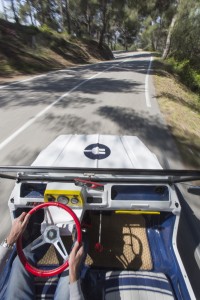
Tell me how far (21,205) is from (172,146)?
5.38m

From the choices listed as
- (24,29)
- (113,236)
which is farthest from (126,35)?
(113,236)

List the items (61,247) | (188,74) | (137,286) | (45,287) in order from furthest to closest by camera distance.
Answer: (188,74) < (137,286) < (45,287) < (61,247)

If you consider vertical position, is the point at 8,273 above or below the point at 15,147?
above

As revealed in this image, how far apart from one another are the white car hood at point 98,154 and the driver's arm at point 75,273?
5.02 feet

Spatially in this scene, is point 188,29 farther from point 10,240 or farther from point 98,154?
point 10,240

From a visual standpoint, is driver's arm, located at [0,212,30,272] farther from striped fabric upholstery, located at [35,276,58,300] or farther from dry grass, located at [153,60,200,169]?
dry grass, located at [153,60,200,169]

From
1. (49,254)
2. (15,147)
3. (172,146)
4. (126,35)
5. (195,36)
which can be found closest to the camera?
(49,254)

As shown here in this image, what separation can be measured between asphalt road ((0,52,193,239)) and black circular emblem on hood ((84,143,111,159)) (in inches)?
72.4

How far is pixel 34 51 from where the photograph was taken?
25609 mm

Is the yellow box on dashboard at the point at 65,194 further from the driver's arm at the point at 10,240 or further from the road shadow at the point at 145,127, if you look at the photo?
the road shadow at the point at 145,127

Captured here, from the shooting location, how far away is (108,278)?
328cm

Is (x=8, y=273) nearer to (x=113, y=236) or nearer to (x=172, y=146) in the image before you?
(x=113, y=236)

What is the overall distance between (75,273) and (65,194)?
2.71 feet

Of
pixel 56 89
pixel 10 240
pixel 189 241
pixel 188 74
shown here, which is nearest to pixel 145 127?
pixel 189 241
